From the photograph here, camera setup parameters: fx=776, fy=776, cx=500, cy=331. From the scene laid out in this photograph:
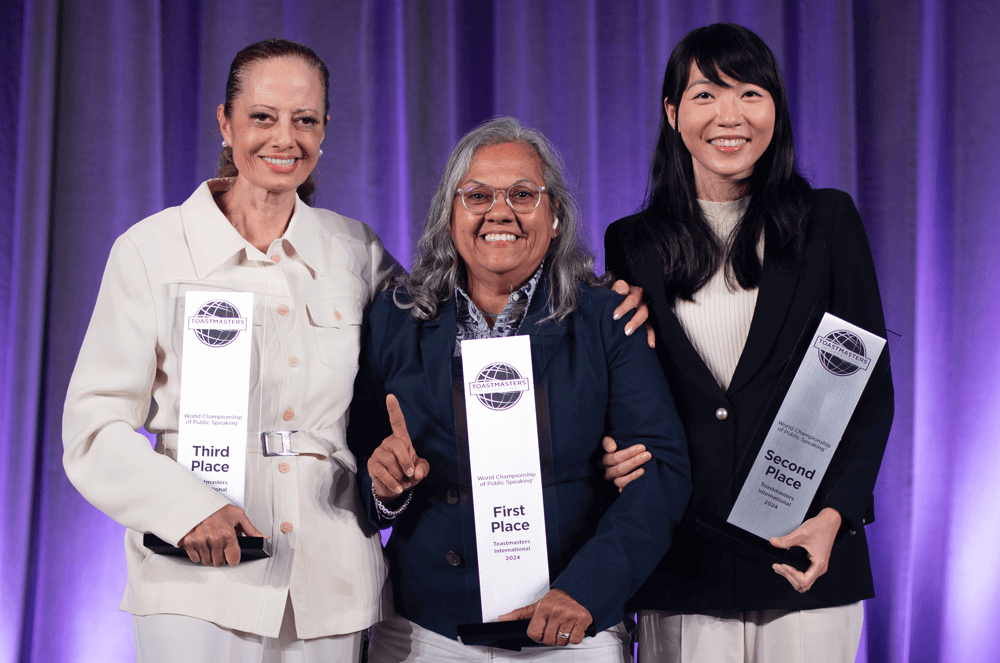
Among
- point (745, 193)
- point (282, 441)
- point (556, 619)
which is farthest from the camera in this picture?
point (745, 193)

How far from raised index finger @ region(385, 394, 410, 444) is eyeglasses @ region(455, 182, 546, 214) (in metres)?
0.44

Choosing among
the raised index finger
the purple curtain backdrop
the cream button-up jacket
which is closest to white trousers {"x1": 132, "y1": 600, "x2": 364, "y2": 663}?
the cream button-up jacket

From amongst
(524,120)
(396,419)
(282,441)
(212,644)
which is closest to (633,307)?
(396,419)

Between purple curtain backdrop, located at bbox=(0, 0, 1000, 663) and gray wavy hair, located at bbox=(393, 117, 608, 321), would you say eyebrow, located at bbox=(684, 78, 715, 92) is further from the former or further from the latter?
purple curtain backdrop, located at bbox=(0, 0, 1000, 663)

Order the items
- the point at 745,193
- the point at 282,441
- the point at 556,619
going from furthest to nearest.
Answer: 1. the point at 745,193
2. the point at 282,441
3. the point at 556,619

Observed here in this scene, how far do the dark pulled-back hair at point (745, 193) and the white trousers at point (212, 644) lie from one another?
1033mm

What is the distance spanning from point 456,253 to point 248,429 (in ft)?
1.86

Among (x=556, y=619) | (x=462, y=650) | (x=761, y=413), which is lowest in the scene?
(x=462, y=650)

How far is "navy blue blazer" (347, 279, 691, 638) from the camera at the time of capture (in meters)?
1.44

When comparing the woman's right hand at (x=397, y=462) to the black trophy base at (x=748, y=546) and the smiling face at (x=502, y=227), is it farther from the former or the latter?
the black trophy base at (x=748, y=546)

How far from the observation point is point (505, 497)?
4.50ft

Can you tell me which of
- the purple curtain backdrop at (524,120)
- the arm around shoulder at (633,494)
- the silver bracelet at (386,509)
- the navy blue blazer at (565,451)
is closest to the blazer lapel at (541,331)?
the navy blue blazer at (565,451)

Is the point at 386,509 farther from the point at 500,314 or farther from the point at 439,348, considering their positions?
the point at 500,314

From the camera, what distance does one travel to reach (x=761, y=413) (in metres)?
1.53
